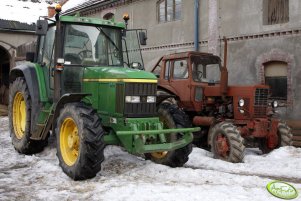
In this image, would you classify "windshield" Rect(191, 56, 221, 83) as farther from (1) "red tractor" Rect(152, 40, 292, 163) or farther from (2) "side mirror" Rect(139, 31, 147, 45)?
(2) "side mirror" Rect(139, 31, 147, 45)

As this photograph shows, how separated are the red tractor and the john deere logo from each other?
7.19 ft

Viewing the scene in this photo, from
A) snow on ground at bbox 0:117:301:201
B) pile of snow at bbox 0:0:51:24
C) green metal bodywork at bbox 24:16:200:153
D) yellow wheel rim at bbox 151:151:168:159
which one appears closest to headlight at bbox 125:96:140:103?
green metal bodywork at bbox 24:16:200:153

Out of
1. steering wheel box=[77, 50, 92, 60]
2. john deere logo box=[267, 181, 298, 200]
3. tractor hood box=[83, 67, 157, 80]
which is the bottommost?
john deere logo box=[267, 181, 298, 200]

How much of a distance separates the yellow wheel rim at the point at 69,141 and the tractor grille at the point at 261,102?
4.09 m

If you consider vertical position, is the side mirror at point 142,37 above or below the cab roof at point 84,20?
below

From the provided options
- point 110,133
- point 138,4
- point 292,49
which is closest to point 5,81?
point 138,4

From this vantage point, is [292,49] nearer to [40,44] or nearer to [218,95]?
[218,95]

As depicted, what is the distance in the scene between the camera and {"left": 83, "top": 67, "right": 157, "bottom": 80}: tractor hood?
6.02 meters

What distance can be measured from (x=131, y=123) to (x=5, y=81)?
71.0 ft

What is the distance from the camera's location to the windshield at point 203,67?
356 inches

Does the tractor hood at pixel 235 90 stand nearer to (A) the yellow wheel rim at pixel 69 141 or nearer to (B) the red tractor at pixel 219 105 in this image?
(B) the red tractor at pixel 219 105

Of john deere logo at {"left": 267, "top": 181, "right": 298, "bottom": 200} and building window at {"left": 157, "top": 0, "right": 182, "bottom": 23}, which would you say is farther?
building window at {"left": 157, "top": 0, "right": 182, "bottom": 23}

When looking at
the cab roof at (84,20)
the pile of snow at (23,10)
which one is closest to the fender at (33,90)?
the cab roof at (84,20)

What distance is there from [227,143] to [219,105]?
145cm
